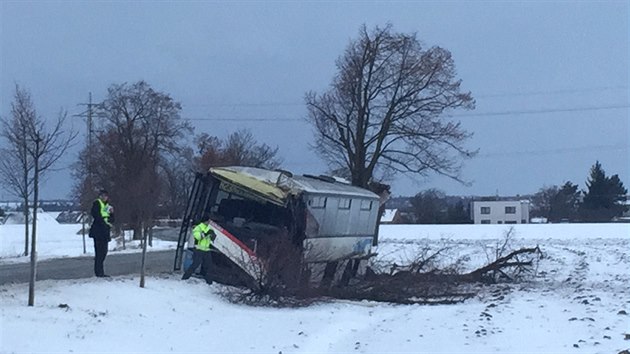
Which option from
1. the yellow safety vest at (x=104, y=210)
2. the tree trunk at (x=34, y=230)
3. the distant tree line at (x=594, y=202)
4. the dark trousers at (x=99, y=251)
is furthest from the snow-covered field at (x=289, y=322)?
the distant tree line at (x=594, y=202)

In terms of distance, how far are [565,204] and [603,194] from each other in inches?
231

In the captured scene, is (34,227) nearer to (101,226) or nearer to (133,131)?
(101,226)

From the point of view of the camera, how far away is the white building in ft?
338

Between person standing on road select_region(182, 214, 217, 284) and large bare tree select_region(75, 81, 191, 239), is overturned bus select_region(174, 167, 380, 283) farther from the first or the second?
large bare tree select_region(75, 81, 191, 239)

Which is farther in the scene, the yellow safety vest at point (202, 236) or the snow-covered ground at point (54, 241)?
the snow-covered ground at point (54, 241)

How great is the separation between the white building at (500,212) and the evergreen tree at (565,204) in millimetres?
4742

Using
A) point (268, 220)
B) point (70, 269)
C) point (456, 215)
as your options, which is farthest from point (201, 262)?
point (456, 215)

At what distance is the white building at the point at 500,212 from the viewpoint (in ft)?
338

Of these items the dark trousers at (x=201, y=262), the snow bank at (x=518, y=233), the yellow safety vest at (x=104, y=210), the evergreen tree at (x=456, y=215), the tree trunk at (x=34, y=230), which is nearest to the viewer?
the tree trunk at (x=34, y=230)

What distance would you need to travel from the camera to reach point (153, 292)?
1630 centimetres

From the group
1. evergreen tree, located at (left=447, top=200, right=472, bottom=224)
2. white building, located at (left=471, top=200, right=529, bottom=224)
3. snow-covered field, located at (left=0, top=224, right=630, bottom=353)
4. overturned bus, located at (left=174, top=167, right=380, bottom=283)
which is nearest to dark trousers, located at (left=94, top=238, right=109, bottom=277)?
snow-covered field, located at (left=0, top=224, right=630, bottom=353)

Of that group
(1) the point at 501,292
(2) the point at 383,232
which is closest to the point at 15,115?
(1) the point at 501,292

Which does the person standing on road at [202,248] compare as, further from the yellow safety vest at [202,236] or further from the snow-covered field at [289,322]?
the snow-covered field at [289,322]

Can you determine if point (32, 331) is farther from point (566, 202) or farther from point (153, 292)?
point (566, 202)
